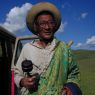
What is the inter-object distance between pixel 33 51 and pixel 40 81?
1.08ft

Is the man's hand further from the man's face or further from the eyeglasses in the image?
the eyeglasses

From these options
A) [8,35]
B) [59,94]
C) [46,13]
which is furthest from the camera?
[8,35]

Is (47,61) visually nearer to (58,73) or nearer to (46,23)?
(58,73)

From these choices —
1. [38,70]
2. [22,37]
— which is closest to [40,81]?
[38,70]

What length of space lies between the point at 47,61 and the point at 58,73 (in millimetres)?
179

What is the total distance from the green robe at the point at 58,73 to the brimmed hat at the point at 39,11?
0.33 m

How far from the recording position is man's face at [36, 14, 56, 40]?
425 cm

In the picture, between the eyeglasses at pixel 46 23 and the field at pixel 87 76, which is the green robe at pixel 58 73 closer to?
the eyeglasses at pixel 46 23

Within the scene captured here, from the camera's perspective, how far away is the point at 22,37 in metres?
9.38

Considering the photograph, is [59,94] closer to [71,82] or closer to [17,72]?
[71,82]

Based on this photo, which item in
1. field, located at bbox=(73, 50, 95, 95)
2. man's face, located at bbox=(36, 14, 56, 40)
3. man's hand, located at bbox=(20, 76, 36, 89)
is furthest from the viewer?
field, located at bbox=(73, 50, 95, 95)

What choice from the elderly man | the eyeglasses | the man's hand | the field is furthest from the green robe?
the field

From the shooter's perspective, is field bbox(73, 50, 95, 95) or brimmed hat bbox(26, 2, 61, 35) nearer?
brimmed hat bbox(26, 2, 61, 35)

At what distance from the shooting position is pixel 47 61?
418 centimetres
